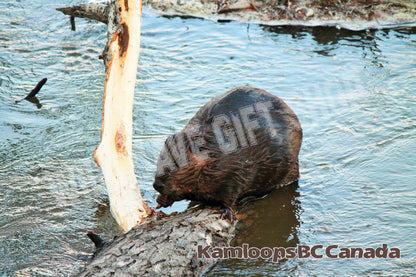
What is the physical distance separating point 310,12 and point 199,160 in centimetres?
539

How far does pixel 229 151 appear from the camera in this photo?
4121 mm

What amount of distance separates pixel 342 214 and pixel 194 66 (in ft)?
12.4

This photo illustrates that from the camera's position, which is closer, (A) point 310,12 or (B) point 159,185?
(B) point 159,185

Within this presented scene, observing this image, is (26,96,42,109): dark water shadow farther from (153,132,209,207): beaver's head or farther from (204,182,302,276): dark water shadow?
(204,182,302,276): dark water shadow

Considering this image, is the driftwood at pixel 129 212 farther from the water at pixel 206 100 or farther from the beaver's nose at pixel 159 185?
the water at pixel 206 100

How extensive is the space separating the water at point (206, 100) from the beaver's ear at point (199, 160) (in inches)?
27.7

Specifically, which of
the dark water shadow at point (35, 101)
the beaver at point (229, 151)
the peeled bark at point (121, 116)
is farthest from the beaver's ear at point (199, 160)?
the dark water shadow at point (35, 101)

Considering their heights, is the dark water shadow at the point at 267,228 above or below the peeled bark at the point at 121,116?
below

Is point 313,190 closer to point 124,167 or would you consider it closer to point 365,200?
point 365,200

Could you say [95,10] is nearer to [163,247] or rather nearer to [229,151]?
[229,151]

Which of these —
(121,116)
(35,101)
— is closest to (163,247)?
(121,116)

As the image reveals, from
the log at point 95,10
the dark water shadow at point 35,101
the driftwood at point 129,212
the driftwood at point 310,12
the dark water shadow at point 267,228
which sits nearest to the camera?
the driftwood at point 129,212

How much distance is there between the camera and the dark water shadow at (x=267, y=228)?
3779 mm

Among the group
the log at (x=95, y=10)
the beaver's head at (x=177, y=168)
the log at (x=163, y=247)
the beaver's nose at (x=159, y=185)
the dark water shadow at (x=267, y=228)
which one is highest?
the log at (x=95, y=10)
